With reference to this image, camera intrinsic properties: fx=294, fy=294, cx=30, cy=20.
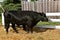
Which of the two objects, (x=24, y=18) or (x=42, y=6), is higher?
(x=24, y=18)

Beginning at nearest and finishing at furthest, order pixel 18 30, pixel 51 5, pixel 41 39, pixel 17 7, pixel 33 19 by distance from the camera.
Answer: pixel 41 39
pixel 33 19
pixel 18 30
pixel 51 5
pixel 17 7

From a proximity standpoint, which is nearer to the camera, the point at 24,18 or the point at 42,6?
the point at 24,18

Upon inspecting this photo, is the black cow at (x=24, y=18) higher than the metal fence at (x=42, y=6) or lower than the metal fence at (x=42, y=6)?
higher

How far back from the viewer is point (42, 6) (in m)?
18.0

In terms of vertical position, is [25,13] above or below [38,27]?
above

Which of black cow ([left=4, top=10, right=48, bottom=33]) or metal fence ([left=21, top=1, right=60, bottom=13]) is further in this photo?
metal fence ([left=21, top=1, right=60, bottom=13])

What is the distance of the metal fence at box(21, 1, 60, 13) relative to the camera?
1769cm

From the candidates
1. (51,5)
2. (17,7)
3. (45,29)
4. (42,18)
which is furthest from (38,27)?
(17,7)

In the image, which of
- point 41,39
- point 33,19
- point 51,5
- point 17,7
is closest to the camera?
point 41,39

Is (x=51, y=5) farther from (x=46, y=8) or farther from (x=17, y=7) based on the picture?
(x=17, y=7)

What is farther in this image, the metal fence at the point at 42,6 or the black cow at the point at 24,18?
the metal fence at the point at 42,6

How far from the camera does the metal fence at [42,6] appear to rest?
58.0 feet

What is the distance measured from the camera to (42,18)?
12977 mm

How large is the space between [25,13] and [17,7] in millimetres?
8702
